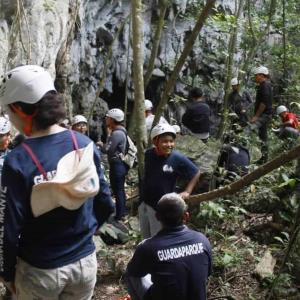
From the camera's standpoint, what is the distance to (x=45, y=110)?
2.22 metres

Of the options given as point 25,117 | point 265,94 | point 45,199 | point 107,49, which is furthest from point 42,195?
point 107,49

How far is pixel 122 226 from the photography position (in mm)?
7035

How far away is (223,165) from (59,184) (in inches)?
206

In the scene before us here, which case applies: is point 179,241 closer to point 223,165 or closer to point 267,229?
point 267,229

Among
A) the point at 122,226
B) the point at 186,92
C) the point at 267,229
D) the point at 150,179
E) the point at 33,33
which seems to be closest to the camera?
the point at 150,179

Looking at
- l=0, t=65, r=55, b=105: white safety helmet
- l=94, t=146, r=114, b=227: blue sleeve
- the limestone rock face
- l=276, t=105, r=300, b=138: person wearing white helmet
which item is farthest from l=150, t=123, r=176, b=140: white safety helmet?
the limestone rock face

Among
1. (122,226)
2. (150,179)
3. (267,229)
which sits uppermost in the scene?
(150,179)

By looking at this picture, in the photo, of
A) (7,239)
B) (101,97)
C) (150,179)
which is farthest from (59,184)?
(101,97)

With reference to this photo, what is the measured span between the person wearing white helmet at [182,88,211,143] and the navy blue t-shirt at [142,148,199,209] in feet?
10.4

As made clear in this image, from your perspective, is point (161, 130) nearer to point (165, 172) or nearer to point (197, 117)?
point (165, 172)

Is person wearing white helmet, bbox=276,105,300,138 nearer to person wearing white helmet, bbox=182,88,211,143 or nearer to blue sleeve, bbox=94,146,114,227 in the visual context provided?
person wearing white helmet, bbox=182,88,211,143

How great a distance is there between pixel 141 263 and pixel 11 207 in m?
1.30

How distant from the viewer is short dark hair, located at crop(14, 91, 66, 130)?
7.25ft

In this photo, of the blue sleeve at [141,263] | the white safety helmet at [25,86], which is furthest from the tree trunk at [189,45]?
the white safety helmet at [25,86]
